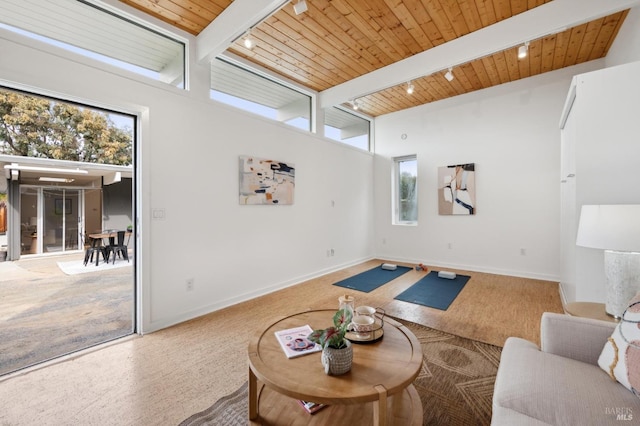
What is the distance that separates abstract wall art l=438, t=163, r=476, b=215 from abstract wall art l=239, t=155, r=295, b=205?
9.94ft

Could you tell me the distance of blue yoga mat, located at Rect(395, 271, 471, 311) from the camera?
3374 mm

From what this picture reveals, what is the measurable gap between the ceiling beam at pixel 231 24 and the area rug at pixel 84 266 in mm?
4837

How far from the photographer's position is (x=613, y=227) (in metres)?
1.60

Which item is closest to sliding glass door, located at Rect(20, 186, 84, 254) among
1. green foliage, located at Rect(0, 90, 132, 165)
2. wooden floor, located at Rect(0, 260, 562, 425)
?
green foliage, located at Rect(0, 90, 132, 165)

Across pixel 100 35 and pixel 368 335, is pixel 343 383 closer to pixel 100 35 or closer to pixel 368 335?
pixel 368 335

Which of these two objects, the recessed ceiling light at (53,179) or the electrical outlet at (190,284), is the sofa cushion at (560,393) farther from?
the recessed ceiling light at (53,179)

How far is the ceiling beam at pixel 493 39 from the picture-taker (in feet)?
8.64

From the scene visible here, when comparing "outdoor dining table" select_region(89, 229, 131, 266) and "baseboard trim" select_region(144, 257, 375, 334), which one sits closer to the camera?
"baseboard trim" select_region(144, 257, 375, 334)

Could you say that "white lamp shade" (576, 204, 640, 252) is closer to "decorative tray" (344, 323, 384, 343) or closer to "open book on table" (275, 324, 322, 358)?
"decorative tray" (344, 323, 384, 343)

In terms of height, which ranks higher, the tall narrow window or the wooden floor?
the tall narrow window

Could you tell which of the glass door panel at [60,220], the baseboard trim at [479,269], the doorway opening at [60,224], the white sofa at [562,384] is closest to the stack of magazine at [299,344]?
the white sofa at [562,384]

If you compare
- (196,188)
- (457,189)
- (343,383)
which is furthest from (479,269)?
(196,188)

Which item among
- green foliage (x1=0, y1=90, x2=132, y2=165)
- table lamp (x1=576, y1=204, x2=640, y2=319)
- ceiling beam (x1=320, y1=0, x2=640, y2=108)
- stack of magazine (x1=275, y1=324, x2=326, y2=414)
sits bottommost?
stack of magazine (x1=275, y1=324, x2=326, y2=414)

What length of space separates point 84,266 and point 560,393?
7538 millimetres
